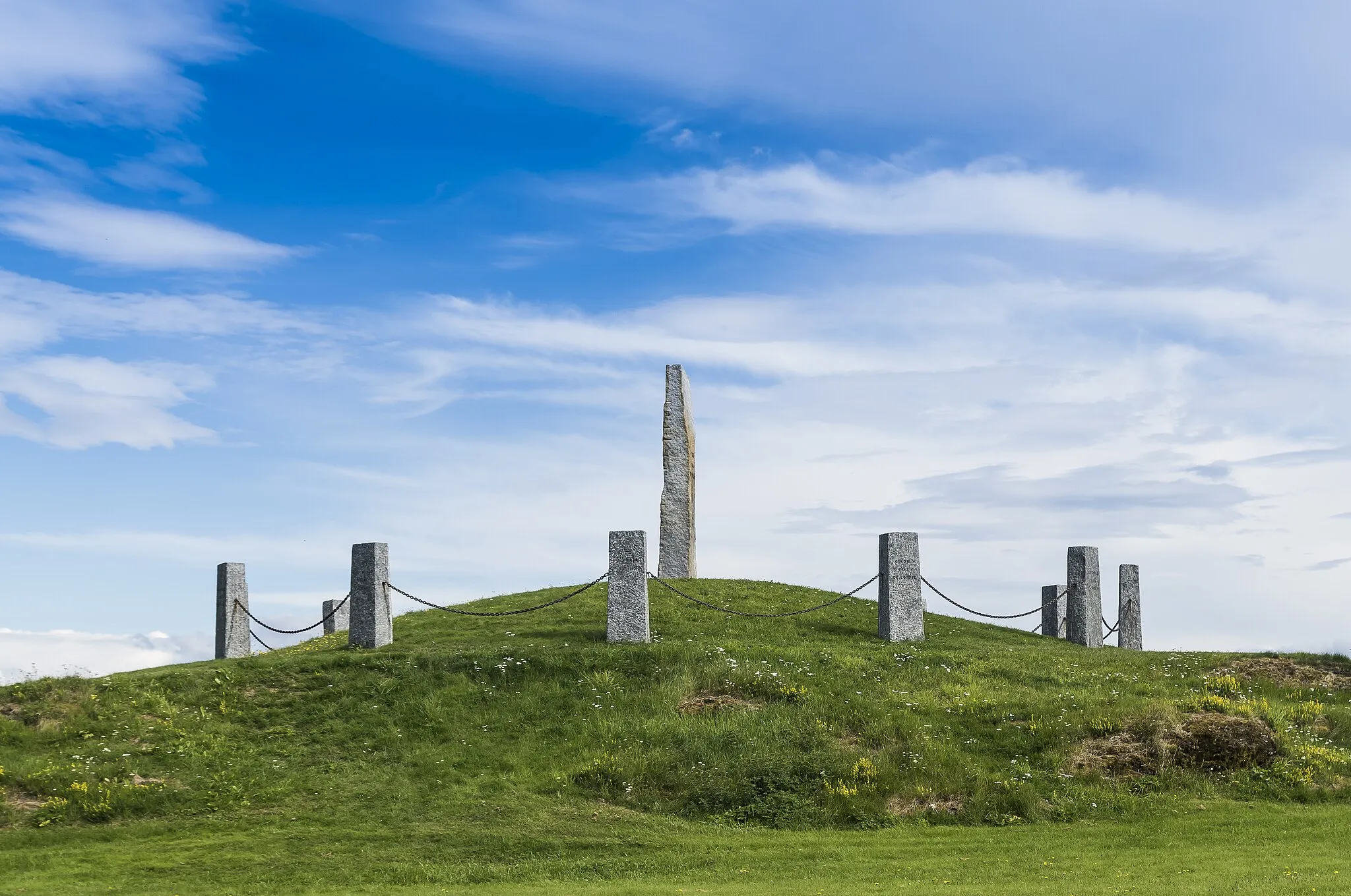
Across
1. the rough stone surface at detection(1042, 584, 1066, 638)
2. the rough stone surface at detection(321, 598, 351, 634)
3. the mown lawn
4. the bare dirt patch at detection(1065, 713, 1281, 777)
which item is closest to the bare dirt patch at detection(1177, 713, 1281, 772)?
the bare dirt patch at detection(1065, 713, 1281, 777)

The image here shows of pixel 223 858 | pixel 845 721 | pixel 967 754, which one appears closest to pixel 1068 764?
pixel 967 754

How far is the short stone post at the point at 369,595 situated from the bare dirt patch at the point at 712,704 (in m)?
8.26

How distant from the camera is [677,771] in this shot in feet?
64.8

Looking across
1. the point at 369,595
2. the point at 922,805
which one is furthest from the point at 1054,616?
the point at 369,595

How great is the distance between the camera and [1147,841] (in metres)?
17.3

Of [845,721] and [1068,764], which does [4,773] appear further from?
[1068,764]

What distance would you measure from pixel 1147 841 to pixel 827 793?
16.7ft

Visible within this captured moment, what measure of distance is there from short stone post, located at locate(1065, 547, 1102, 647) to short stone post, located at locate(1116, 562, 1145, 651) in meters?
2.70

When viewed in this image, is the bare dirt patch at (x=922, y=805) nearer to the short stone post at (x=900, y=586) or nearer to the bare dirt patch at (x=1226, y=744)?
the bare dirt patch at (x=1226, y=744)

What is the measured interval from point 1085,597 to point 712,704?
15012mm

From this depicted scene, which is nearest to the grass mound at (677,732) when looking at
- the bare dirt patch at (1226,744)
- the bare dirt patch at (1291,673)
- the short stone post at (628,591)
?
the bare dirt patch at (1226,744)

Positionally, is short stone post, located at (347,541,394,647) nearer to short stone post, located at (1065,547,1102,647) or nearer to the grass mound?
the grass mound

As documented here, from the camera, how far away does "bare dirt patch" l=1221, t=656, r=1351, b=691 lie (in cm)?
2444

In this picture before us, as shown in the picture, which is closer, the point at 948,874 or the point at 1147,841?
the point at 948,874
